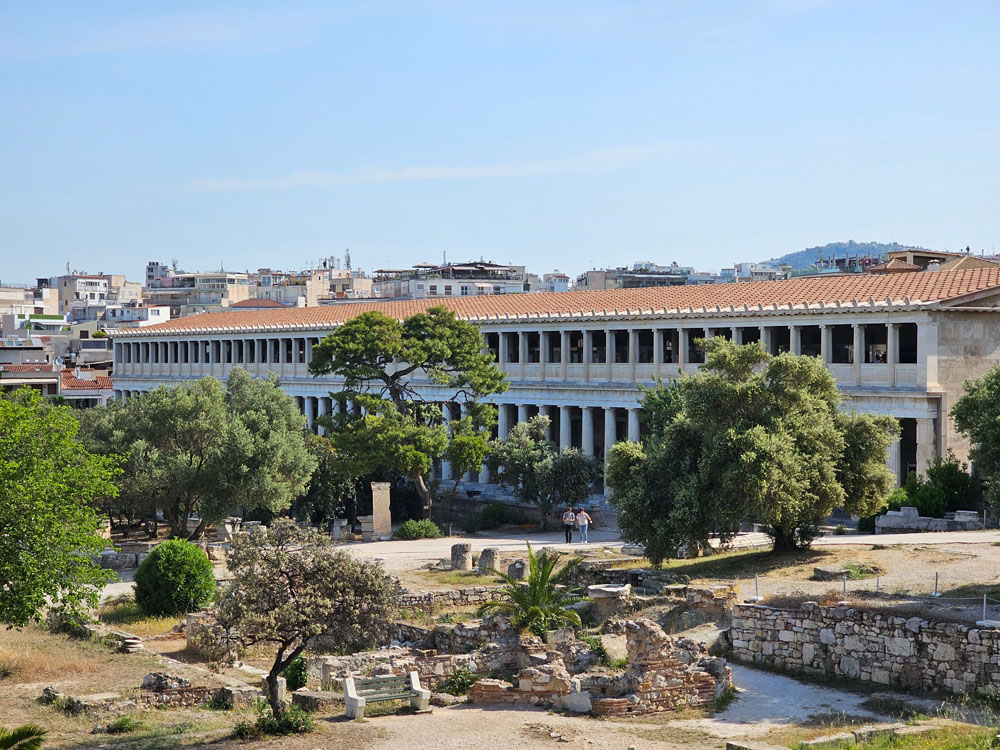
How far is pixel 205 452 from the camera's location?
50.2 meters

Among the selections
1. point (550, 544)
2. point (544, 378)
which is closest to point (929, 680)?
point (550, 544)

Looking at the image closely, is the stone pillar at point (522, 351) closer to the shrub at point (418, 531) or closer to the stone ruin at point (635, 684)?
the shrub at point (418, 531)

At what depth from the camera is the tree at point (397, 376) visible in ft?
169

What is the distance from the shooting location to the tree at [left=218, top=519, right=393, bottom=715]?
23672 mm

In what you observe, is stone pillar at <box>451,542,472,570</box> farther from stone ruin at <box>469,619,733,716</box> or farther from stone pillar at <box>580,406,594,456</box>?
stone pillar at <box>580,406,594,456</box>

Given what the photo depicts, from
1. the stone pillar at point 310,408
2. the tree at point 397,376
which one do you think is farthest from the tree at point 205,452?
the stone pillar at point 310,408

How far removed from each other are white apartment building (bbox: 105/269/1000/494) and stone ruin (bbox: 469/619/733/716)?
27.8 meters

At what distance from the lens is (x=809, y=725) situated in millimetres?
22828

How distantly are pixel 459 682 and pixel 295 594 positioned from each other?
4231mm

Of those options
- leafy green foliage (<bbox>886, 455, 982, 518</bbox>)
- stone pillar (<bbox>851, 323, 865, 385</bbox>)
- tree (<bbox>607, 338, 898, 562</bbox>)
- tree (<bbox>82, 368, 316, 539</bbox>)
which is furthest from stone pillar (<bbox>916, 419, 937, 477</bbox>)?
tree (<bbox>82, 368, 316, 539</bbox>)

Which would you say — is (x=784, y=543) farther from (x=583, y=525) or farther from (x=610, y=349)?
(x=610, y=349)

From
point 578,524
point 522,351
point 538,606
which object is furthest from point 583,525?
point 522,351

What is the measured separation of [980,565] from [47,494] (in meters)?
21.7

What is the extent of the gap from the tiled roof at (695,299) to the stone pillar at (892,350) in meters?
1.12
